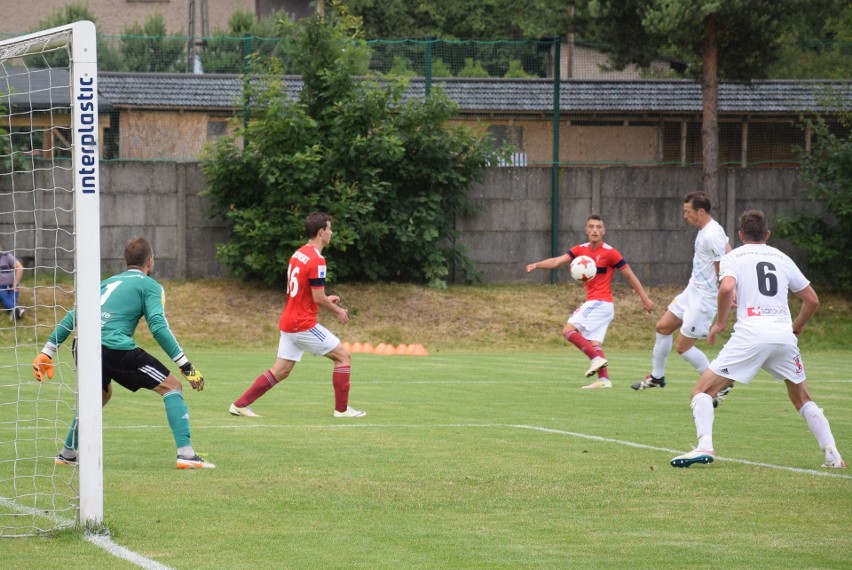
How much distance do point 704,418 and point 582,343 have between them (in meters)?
7.19

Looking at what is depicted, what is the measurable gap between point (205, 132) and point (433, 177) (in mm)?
5010

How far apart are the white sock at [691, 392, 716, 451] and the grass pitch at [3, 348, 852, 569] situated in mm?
202

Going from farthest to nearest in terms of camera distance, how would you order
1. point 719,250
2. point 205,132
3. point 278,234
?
point 205,132, point 278,234, point 719,250

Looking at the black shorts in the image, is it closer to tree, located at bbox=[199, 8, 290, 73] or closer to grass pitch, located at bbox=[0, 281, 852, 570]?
grass pitch, located at bbox=[0, 281, 852, 570]

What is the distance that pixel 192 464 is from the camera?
28.9ft

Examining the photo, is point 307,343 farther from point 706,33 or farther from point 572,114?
point 572,114

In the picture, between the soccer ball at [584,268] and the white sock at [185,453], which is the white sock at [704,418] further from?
the soccer ball at [584,268]

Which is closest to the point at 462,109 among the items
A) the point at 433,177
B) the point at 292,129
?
the point at 433,177

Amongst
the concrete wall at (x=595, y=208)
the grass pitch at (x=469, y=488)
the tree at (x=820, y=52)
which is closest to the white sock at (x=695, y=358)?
the grass pitch at (x=469, y=488)

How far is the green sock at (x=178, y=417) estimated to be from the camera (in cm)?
882

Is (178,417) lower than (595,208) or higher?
lower

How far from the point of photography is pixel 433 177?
26.2 metres

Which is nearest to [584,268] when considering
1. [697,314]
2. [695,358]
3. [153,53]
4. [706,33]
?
[695,358]

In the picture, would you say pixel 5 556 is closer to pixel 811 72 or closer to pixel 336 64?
pixel 336 64
